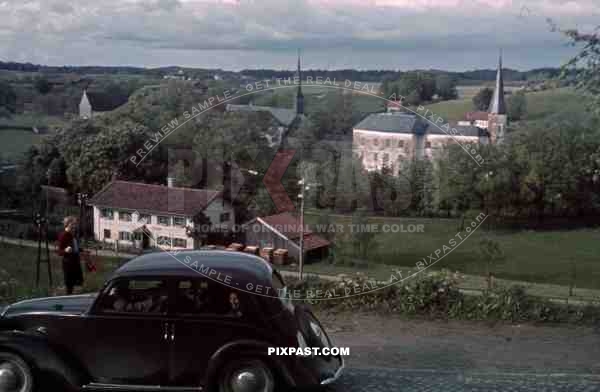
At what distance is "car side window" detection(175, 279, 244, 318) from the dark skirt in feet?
12.2

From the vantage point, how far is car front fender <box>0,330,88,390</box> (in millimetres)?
5746

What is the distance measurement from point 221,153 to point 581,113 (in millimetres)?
5169

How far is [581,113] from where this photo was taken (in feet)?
33.4

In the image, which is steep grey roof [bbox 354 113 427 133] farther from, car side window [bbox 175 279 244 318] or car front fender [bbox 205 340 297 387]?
car front fender [bbox 205 340 297 387]

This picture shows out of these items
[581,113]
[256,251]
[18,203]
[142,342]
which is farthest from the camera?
[18,203]

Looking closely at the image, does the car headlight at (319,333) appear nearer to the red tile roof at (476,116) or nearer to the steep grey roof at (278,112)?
the steep grey roof at (278,112)

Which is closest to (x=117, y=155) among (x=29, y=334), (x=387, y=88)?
(x=387, y=88)

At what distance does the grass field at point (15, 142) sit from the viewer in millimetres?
11656

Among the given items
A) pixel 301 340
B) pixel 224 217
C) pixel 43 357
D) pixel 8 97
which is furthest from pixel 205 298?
pixel 8 97

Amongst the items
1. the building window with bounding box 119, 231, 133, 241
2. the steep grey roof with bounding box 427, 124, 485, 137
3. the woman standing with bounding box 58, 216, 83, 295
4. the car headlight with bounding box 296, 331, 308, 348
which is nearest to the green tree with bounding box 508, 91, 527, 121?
the steep grey roof with bounding box 427, 124, 485, 137

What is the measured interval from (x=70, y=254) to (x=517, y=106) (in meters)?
6.98

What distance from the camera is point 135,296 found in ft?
19.5

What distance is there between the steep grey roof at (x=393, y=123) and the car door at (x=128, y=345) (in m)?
4.76

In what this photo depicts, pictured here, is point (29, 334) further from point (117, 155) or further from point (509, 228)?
point (509, 228)
